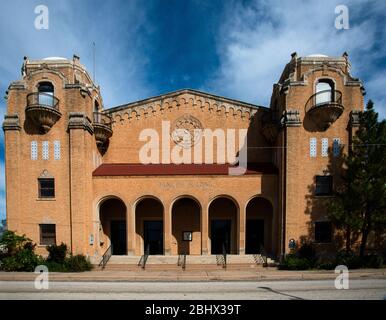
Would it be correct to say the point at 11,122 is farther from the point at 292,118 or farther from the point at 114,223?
the point at 292,118

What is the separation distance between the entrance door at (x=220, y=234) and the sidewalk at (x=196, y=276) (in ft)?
16.8

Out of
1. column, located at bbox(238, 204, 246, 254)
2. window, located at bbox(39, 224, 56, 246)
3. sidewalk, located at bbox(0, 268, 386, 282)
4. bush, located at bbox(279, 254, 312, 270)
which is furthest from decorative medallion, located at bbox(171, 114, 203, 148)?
window, located at bbox(39, 224, 56, 246)

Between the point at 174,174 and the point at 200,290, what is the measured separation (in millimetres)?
8511

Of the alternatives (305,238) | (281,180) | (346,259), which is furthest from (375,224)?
(281,180)

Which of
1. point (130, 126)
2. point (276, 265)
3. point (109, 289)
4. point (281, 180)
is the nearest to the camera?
point (109, 289)

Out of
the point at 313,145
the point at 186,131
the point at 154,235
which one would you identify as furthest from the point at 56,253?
the point at 313,145

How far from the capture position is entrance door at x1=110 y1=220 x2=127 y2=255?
18.9 metres

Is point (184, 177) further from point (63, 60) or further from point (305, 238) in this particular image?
point (63, 60)

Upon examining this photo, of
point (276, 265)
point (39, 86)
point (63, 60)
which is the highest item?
point (63, 60)

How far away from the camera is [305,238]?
623 inches

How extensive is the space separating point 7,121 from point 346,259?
80.9ft

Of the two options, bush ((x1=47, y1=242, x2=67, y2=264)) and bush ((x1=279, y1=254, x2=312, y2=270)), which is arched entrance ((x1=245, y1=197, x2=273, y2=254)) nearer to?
bush ((x1=279, y1=254, x2=312, y2=270))

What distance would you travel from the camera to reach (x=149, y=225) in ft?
62.5

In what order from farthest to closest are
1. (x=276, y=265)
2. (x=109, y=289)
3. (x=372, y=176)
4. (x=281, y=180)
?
(x=281, y=180) → (x=276, y=265) → (x=372, y=176) → (x=109, y=289)
